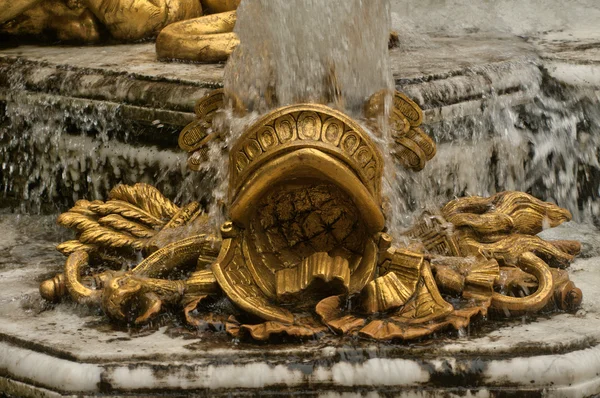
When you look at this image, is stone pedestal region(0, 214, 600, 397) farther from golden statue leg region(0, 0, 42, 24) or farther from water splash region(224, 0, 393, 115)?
golden statue leg region(0, 0, 42, 24)

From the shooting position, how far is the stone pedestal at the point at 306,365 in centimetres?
218

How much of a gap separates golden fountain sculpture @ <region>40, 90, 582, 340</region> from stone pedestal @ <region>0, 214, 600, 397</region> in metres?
0.07

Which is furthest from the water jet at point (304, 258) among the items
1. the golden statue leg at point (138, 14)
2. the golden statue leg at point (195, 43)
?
the golden statue leg at point (138, 14)

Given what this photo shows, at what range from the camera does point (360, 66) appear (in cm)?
267

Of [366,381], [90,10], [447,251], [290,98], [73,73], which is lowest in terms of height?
[366,381]

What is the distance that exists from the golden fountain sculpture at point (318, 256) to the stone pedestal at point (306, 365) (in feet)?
0.22

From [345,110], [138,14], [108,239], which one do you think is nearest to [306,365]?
[345,110]

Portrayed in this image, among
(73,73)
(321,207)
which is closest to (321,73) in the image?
(321,207)

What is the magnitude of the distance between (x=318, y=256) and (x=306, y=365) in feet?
1.00

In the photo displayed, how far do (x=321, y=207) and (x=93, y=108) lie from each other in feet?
3.36

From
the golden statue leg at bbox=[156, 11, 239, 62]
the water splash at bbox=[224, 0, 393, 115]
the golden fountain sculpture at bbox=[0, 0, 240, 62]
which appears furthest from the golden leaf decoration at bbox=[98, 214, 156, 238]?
the golden fountain sculpture at bbox=[0, 0, 240, 62]

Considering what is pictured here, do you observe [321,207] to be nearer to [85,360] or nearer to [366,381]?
[366,381]

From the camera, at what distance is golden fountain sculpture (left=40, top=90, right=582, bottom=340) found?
235 cm

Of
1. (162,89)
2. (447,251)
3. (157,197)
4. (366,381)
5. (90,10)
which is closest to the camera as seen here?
(366,381)
